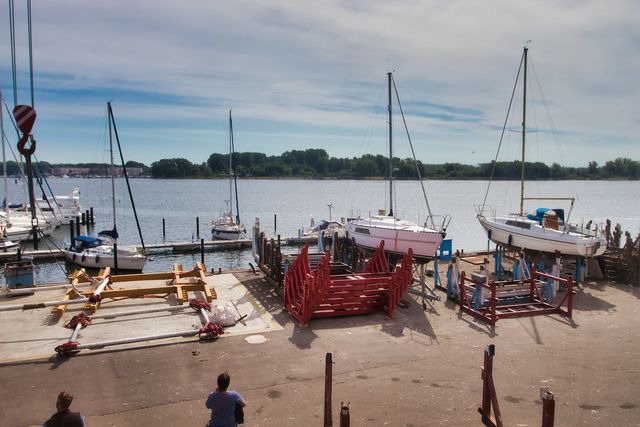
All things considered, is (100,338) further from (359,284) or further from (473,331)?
(473,331)

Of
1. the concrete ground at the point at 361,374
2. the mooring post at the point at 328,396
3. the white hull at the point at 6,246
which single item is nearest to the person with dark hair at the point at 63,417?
the concrete ground at the point at 361,374

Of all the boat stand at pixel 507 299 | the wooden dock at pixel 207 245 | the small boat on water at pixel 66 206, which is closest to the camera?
the boat stand at pixel 507 299

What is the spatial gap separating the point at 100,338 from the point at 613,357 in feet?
39.8

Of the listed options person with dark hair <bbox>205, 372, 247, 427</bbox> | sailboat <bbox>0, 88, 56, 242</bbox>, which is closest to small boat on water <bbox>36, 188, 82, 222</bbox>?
sailboat <bbox>0, 88, 56, 242</bbox>

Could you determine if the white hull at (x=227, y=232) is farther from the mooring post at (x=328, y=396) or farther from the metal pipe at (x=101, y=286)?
the mooring post at (x=328, y=396)

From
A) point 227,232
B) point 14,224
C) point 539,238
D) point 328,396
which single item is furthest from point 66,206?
point 328,396

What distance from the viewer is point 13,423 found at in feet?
25.6

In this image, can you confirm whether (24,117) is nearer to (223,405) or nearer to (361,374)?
(223,405)

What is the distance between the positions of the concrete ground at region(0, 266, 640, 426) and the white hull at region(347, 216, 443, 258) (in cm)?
620

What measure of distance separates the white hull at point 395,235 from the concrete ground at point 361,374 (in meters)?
6.20

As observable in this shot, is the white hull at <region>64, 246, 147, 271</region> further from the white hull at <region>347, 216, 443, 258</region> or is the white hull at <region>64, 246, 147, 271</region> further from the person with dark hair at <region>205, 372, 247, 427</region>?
the person with dark hair at <region>205, 372, 247, 427</region>

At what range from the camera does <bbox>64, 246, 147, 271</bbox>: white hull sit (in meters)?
30.9

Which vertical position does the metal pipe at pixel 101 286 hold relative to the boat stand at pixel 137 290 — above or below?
above

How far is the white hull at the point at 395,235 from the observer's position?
64.5ft
